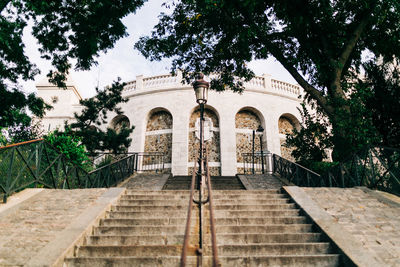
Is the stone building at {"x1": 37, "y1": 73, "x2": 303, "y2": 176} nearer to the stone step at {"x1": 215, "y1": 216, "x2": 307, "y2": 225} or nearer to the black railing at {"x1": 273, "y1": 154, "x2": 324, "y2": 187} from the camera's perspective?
the black railing at {"x1": 273, "y1": 154, "x2": 324, "y2": 187}

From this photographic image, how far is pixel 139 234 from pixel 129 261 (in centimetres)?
88

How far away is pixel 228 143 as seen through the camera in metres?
15.6

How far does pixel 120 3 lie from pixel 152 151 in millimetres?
9295

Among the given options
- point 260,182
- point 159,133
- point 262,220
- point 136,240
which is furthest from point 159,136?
point 136,240

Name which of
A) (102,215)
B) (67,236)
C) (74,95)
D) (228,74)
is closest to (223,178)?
(228,74)

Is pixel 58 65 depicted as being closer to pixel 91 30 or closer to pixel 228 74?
pixel 91 30

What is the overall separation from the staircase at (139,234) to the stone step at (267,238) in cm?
71

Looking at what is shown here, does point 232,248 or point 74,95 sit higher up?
point 74,95

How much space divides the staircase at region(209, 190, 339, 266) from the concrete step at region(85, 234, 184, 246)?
704 millimetres

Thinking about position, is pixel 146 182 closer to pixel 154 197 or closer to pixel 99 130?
pixel 154 197

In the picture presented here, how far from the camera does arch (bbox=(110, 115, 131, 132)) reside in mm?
17609

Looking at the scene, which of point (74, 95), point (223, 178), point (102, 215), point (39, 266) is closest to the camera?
point (39, 266)

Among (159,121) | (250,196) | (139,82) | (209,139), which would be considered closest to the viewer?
(250,196)

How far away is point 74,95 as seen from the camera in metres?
19.1
